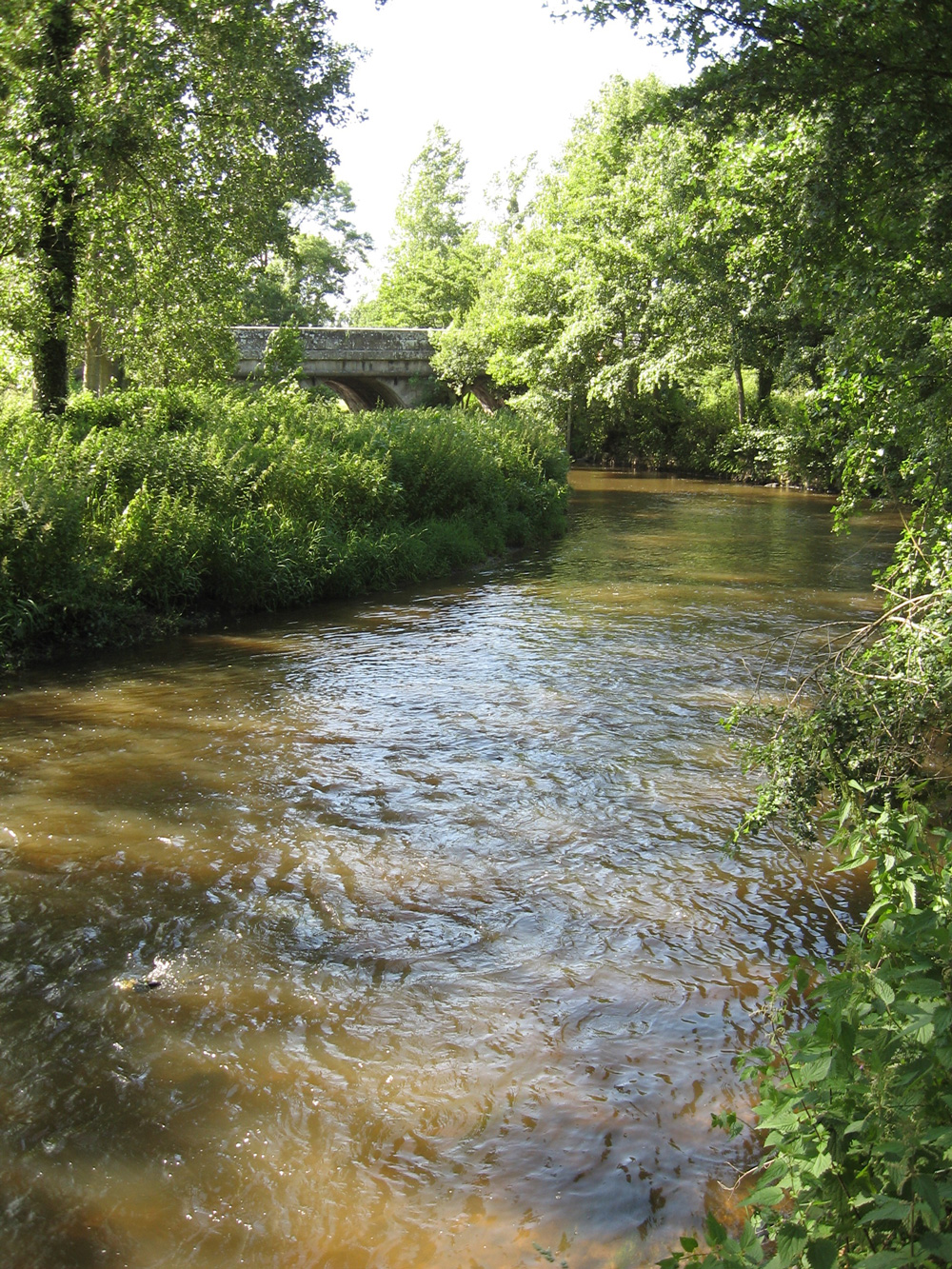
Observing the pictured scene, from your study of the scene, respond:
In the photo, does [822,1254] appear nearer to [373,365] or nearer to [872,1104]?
[872,1104]

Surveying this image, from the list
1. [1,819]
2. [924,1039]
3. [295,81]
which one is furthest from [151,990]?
[295,81]

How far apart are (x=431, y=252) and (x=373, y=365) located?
21.8 meters

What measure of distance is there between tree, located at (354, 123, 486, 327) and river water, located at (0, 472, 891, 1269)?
39524 mm

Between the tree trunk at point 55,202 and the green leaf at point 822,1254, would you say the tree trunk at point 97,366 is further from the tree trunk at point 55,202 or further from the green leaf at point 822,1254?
the green leaf at point 822,1254

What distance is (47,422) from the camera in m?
14.2

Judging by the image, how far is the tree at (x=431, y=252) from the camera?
2128 inches

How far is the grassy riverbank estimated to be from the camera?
34.9ft

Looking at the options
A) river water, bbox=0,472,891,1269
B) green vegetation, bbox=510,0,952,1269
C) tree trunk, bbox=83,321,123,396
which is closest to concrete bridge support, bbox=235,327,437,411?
→ tree trunk, bbox=83,321,123,396

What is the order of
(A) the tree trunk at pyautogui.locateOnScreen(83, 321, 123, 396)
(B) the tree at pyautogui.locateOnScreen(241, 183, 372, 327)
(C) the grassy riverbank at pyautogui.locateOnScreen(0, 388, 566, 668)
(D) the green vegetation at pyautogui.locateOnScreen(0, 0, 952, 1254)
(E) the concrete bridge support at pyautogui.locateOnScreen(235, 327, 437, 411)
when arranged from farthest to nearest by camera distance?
(B) the tree at pyautogui.locateOnScreen(241, 183, 372, 327) < (E) the concrete bridge support at pyautogui.locateOnScreen(235, 327, 437, 411) < (A) the tree trunk at pyautogui.locateOnScreen(83, 321, 123, 396) < (C) the grassy riverbank at pyautogui.locateOnScreen(0, 388, 566, 668) < (D) the green vegetation at pyautogui.locateOnScreen(0, 0, 952, 1254)

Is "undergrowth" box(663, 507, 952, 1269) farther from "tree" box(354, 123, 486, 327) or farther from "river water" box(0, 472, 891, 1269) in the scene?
"tree" box(354, 123, 486, 327)

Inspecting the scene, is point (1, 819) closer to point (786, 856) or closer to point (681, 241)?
point (786, 856)

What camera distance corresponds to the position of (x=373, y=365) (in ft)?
123

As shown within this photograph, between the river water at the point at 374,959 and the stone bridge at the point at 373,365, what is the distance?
24.6 metres

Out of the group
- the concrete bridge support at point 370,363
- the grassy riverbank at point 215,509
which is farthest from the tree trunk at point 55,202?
the concrete bridge support at point 370,363
